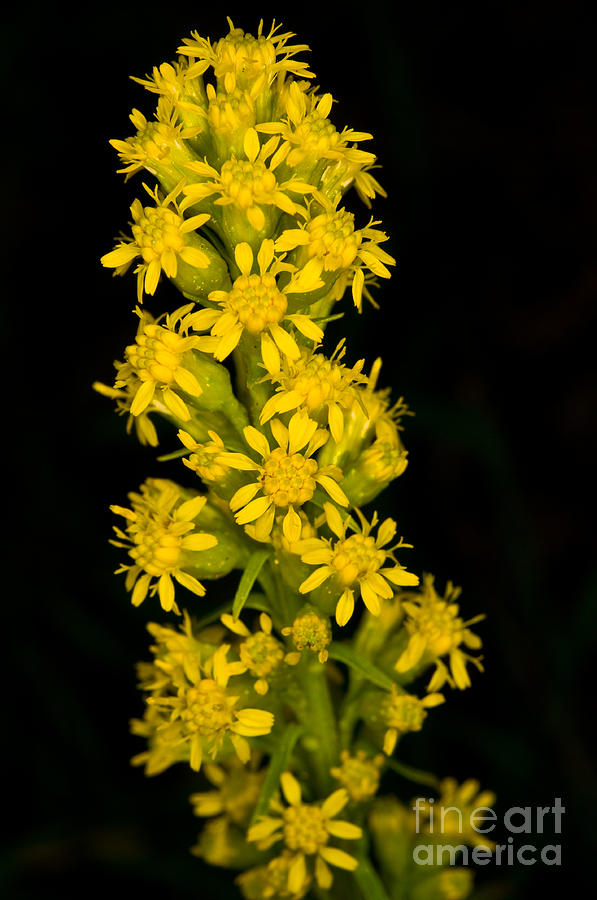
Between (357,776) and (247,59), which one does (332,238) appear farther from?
(357,776)

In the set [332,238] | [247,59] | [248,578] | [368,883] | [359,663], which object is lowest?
[368,883]

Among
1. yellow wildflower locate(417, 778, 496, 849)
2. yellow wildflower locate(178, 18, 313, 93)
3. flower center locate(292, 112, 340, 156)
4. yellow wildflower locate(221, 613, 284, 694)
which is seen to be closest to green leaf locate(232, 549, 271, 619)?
yellow wildflower locate(221, 613, 284, 694)

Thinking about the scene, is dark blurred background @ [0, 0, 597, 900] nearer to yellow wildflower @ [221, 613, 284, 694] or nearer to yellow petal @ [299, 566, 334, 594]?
yellow wildflower @ [221, 613, 284, 694]

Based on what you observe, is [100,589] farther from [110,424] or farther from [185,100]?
[185,100]

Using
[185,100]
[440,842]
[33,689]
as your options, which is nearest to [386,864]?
[440,842]

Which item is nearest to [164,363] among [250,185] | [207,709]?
[250,185]

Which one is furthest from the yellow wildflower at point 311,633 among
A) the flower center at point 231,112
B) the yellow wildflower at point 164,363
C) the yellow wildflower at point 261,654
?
the flower center at point 231,112

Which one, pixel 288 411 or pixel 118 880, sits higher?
pixel 288 411
